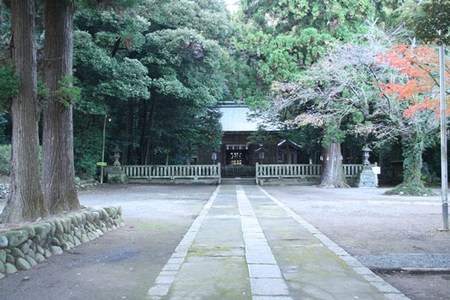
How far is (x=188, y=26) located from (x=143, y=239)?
58.6ft

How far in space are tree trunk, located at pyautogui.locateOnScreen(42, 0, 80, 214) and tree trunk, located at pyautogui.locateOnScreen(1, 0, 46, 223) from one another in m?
1.13

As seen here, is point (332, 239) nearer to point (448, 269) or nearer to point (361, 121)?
point (448, 269)

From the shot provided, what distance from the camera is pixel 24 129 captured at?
6723mm

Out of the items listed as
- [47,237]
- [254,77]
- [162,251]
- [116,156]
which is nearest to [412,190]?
[254,77]

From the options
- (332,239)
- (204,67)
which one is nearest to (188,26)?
(204,67)

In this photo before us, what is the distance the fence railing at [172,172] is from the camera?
2697cm

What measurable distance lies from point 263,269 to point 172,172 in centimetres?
2216

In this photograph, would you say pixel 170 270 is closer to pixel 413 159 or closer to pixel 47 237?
pixel 47 237

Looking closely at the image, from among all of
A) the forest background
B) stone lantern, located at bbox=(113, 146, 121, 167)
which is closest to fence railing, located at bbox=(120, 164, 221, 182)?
stone lantern, located at bbox=(113, 146, 121, 167)

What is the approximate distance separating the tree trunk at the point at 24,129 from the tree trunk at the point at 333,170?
19189mm

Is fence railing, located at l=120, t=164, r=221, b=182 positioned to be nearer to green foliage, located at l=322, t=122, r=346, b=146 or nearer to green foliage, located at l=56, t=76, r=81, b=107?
green foliage, located at l=322, t=122, r=346, b=146

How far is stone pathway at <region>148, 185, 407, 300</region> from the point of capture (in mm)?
4559

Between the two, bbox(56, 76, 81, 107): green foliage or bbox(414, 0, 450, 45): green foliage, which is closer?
bbox(414, 0, 450, 45): green foliage

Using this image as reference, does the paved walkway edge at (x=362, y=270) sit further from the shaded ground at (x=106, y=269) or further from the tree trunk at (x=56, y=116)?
the tree trunk at (x=56, y=116)
